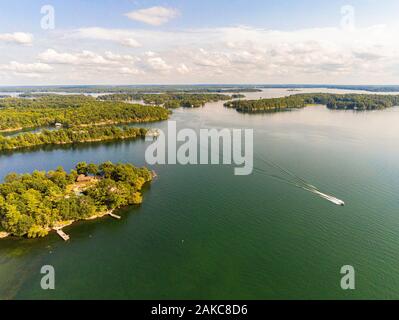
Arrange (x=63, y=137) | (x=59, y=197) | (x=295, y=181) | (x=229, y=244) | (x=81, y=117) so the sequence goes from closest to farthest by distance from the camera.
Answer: (x=229, y=244) < (x=59, y=197) < (x=295, y=181) < (x=63, y=137) < (x=81, y=117)

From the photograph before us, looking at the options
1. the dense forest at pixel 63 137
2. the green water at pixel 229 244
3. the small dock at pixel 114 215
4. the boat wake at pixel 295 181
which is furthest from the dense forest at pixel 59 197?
the dense forest at pixel 63 137

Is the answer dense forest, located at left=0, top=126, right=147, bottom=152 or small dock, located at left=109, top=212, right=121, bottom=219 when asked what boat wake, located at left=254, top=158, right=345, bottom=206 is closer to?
small dock, located at left=109, top=212, right=121, bottom=219

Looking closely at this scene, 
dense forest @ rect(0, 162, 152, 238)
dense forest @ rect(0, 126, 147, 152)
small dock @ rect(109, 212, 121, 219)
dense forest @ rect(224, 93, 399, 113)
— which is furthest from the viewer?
dense forest @ rect(224, 93, 399, 113)

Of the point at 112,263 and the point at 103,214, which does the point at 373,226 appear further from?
the point at 103,214

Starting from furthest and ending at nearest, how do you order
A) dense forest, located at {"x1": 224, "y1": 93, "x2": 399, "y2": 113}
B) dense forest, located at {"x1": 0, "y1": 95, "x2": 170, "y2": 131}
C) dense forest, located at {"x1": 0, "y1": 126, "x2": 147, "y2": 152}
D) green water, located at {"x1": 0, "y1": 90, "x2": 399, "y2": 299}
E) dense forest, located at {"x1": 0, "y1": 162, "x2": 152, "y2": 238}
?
dense forest, located at {"x1": 224, "y1": 93, "x2": 399, "y2": 113} → dense forest, located at {"x1": 0, "y1": 95, "x2": 170, "y2": 131} → dense forest, located at {"x1": 0, "y1": 126, "x2": 147, "y2": 152} → dense forest, located at {"x1": 0, "y1": 162, "x2": 152, "y2": 238} → green water, located at {"x1": 0, "y1": 90, "x2": 399, "y2": 299}

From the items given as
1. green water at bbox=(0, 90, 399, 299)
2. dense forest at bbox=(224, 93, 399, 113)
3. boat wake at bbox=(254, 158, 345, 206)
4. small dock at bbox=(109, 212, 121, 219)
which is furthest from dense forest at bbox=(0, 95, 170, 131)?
small dock at bbox=(109, 212, 121, 219)

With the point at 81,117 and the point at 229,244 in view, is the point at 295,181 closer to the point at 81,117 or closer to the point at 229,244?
the point at 229,244

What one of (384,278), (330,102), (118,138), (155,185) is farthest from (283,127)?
(330,102)

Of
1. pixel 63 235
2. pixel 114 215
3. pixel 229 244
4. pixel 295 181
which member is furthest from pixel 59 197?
pixel 295 181
